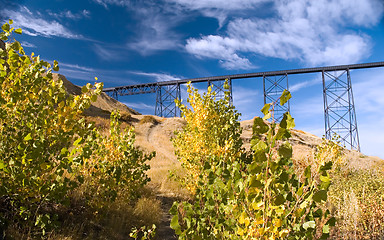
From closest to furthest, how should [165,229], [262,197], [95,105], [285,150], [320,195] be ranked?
[285,150], [320,195], [262,197], [165,229], [95,105]

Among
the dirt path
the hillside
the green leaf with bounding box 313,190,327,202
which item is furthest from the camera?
the hillside

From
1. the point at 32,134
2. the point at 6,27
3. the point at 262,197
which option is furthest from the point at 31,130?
the point at 262,197

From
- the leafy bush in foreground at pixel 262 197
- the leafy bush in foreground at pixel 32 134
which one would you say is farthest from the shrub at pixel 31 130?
the leafy bush in foreground at pixel 262 197

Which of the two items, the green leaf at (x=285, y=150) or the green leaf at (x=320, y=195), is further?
the green leaf at (x=320, y=195)

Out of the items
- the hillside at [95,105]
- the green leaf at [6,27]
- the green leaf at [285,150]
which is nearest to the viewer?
the green leaf at [285,150]

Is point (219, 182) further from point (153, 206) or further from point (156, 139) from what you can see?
point (156, 139)

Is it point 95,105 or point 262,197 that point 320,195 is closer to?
point 262,197

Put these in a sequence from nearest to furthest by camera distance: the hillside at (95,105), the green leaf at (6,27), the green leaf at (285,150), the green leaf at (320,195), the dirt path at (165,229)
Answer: the green leaf at (285,150) → the green leaf at (320,195) → the green leaf at (6,27) → the dirt path at (165,229) → the hillside at (95,105)

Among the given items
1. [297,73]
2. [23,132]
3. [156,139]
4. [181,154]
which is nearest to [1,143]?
[23,132]

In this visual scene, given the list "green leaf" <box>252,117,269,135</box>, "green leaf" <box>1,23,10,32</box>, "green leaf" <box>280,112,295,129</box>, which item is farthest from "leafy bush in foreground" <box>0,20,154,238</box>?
"green leaf" <box>280,112,295,129</box>

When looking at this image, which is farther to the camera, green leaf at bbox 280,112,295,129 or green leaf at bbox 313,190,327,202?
green leaf at bbox 313,190,327,202

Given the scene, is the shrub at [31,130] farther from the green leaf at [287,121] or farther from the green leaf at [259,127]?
the green leaf at [287,121]

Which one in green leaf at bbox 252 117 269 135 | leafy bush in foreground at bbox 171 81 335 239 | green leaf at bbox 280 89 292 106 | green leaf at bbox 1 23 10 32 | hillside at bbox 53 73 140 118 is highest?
hillside at bbox 53 73 140 118

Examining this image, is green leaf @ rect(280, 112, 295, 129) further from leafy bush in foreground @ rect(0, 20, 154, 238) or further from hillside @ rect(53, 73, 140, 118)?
hillside @ rect(53, 73, 140, 118)
